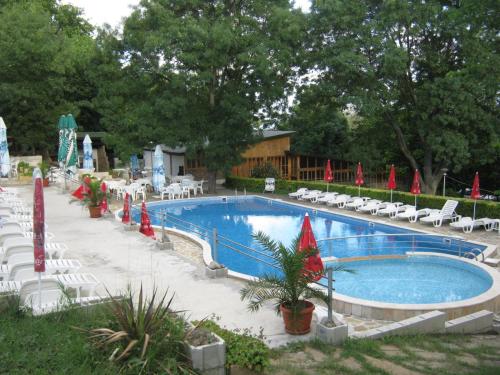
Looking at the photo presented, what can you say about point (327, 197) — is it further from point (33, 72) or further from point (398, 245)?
point (33, 72)

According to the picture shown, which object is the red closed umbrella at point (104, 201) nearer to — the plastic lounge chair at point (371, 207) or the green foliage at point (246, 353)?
the plastic lounge chair at point (371, 207)

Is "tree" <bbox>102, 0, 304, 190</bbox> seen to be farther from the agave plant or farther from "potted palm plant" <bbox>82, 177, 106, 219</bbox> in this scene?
the agave plant

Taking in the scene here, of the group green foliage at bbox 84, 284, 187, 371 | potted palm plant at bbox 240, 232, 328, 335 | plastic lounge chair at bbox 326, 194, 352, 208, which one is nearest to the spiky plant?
potted palm plant at bbox 240, 232, 328, 335

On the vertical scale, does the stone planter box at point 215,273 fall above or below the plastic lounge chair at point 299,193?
below

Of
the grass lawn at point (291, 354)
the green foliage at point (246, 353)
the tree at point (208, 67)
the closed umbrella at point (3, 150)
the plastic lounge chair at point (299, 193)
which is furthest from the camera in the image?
the plastic lounge chair at point (299, 193)

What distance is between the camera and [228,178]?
2947cm

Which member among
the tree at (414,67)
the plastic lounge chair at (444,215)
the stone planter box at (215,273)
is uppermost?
the tree at (414,67)

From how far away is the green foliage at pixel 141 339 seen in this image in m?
4.48

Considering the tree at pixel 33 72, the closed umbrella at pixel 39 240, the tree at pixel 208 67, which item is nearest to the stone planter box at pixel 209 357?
the closed umbrella at pixel 39 240

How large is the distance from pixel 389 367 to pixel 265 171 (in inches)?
935

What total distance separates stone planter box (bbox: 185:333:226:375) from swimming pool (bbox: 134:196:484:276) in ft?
15.7

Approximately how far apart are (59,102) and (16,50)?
199 inches

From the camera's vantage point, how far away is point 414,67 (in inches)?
998

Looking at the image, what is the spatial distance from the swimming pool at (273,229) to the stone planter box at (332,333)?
3689 mm
